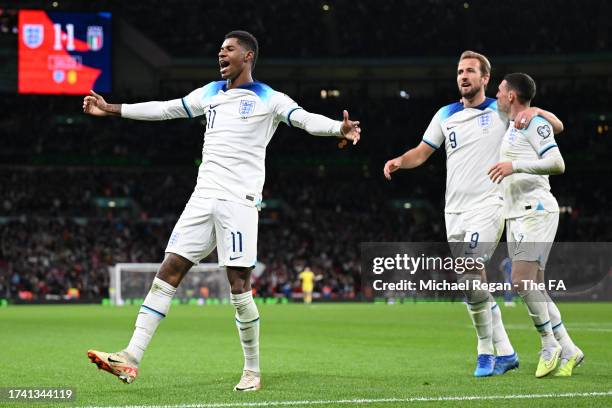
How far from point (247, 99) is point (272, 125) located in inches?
12.5

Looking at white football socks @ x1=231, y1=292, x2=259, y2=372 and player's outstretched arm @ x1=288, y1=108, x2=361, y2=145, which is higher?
player's outstretched arm @ x1=288, y1=108, x2=361, y2=145

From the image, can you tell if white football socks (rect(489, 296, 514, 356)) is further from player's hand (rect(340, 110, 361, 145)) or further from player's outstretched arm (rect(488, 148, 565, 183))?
player's hand (rect(340, 110, 361, 145))

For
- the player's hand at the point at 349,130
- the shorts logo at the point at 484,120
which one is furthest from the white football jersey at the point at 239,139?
the shorts logo at the point at 484,120

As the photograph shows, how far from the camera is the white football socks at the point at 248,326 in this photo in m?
7.68

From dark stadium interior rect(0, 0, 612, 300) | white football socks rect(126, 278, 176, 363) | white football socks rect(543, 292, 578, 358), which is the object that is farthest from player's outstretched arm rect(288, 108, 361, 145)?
dark stadium interior rect(0, 0, 612, 300)

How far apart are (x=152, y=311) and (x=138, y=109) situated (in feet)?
5.46

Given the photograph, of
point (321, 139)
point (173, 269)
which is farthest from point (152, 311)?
point (321, 139)

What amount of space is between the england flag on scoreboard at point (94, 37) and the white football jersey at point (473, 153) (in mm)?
33254

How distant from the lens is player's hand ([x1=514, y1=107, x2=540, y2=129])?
343 inches

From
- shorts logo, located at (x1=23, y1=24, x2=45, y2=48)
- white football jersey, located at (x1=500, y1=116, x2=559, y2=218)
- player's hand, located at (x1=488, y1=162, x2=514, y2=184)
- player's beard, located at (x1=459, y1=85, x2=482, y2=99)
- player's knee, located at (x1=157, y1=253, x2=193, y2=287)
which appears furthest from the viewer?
shorts logo, located at (x1=23, y1=24, x2=45, y2=48)

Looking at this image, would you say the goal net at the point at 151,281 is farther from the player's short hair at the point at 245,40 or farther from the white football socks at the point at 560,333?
the player's short hair at the point at 245,40

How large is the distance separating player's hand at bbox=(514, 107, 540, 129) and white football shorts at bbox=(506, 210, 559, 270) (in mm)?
791

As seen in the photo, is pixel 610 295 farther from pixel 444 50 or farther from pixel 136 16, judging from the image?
pixel 136 16

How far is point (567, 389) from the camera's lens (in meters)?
7.40
